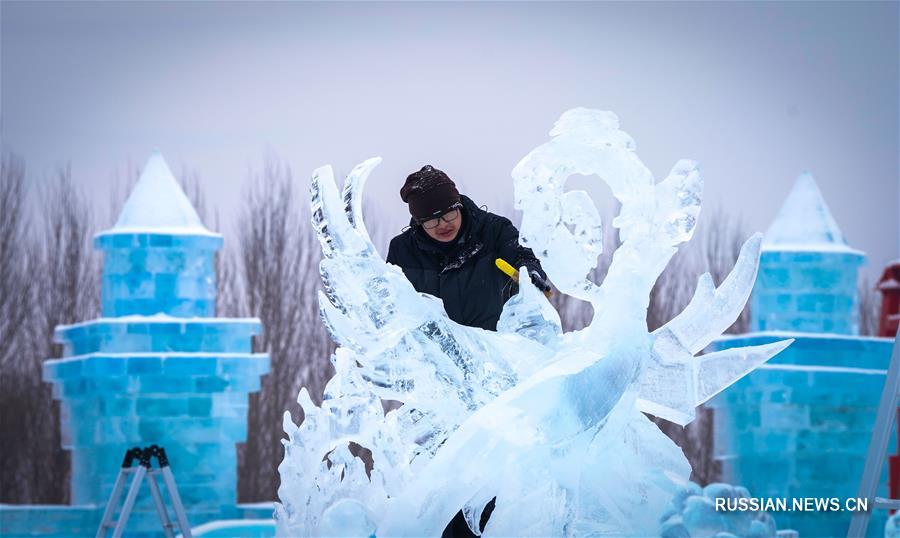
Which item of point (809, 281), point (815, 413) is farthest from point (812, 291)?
point (815, 413)

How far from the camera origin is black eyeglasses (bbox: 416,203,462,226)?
4.08m

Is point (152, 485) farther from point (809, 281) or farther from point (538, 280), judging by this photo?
point (809, 281)

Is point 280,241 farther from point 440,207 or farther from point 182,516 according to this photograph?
point 440,207

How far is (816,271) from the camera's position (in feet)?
32.6

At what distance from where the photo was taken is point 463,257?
4.16 meters

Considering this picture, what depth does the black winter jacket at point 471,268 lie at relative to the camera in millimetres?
4148

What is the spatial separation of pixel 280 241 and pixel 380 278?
11242mm

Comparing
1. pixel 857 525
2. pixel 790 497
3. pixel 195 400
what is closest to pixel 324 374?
pixel 195 400

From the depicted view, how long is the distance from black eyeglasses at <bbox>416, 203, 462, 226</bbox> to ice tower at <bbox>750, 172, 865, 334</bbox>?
624 cm

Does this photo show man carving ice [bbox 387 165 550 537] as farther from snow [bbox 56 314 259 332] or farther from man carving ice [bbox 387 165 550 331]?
snow [bbox 56 314 259 332]

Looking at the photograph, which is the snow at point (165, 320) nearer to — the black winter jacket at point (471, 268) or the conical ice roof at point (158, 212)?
the conical ice roof at point (158, 212)

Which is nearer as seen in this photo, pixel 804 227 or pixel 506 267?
pixel 506 267

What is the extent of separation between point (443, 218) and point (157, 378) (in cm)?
542

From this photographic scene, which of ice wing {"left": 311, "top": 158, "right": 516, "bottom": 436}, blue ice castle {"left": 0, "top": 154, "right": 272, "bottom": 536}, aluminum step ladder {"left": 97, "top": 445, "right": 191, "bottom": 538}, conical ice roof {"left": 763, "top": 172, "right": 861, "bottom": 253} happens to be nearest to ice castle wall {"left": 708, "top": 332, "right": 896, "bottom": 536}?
conical ice roof {"left": 763, "top": 172, "right": 861, "bottom": 253}
